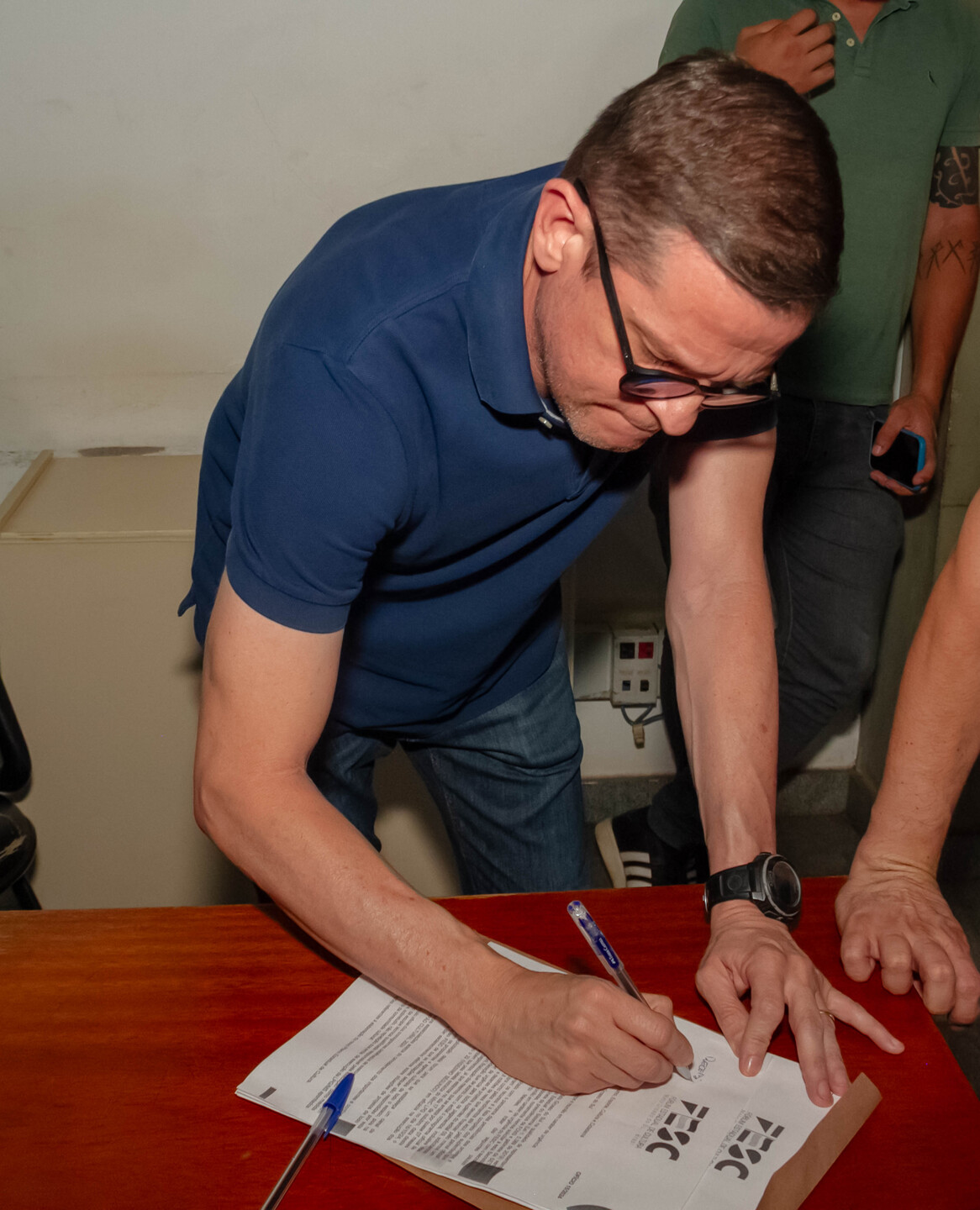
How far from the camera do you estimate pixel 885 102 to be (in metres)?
1.96

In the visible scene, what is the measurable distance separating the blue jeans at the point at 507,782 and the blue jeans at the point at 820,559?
66 cm

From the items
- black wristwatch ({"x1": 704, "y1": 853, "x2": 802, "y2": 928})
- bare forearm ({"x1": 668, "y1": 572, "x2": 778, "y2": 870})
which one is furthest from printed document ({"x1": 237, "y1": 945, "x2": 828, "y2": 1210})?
bare forearm ({"x1": 668, "y1": 572, "x2": 778, "y2": 870})

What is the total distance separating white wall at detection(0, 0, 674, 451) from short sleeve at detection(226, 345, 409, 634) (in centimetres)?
153

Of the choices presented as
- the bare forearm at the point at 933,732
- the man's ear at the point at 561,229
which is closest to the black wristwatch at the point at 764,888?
the bare forearm at the point at 933,732

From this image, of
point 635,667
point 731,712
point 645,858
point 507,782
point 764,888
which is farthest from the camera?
point 635,667

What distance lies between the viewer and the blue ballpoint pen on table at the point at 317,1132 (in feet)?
2.52

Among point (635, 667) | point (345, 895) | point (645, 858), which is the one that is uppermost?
point (345, 895)

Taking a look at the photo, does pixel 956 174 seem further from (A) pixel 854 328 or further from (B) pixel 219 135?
(B) pixel 219 135

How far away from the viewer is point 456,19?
7.17ft

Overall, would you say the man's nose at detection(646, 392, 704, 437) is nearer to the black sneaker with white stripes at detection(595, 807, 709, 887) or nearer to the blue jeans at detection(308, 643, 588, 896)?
the blue jeans at detection(308, 643, 588, 896)

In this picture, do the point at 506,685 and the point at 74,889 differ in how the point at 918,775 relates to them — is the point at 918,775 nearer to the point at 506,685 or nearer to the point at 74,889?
the point at 506,685

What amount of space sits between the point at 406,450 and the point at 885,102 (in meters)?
1.51

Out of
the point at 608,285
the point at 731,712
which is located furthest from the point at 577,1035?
the point at 608,285

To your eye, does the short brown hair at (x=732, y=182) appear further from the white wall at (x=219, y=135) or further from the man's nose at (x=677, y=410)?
the white wall at (x=219, y=135)
